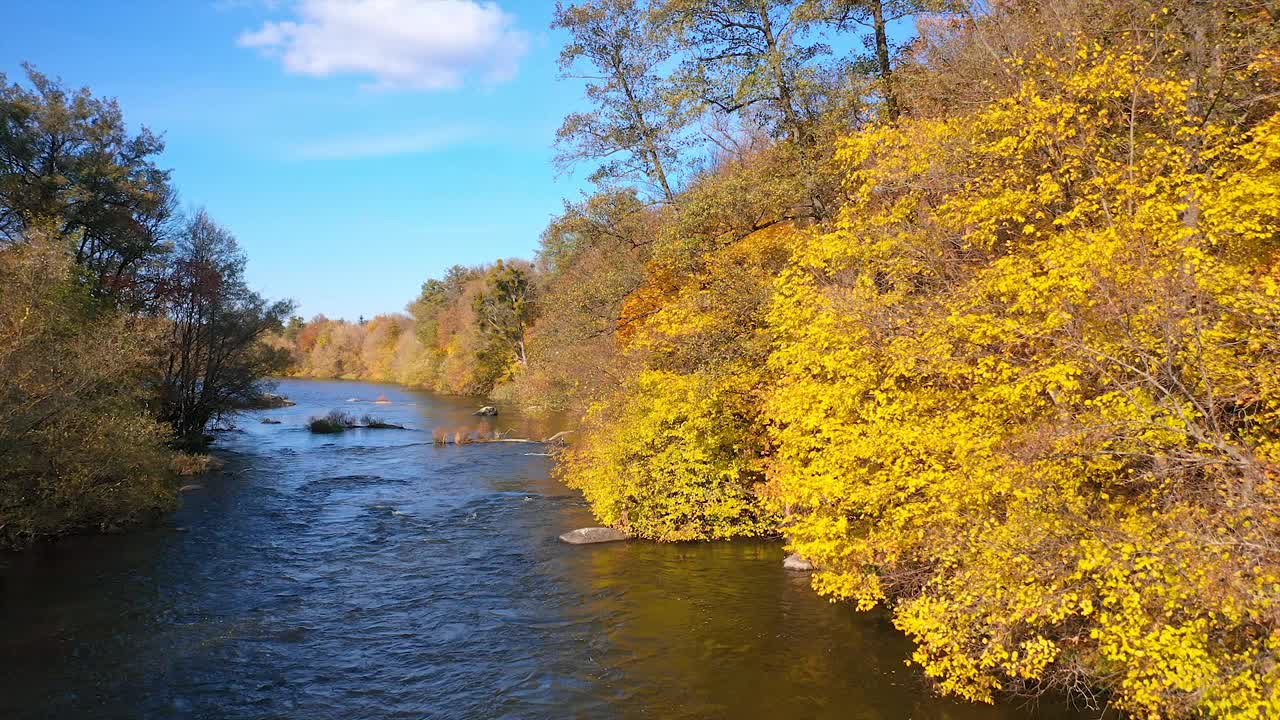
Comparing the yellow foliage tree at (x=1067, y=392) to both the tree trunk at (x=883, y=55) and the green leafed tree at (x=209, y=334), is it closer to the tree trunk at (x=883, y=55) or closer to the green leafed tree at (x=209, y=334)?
the tree trunk at (x=883, y=55)

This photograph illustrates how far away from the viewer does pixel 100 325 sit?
20141 mm

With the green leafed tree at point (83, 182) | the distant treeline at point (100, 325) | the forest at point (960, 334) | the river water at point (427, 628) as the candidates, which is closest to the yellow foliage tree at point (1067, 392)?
the forest at point (960, 334)

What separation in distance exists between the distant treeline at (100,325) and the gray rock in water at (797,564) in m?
15.6

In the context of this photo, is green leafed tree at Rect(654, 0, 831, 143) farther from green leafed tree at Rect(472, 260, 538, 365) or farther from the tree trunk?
green leafed tree at Rect(472, 260, 538, 365)

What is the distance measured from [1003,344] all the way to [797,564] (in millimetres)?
7505

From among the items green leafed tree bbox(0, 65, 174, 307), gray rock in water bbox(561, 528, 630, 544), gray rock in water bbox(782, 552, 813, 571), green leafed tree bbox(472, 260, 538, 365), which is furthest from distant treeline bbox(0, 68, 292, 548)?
green leafed tree bbox(472, 260, 538, 365)

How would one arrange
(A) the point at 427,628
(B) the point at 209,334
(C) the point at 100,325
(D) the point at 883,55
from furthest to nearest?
(B) the point at 209,334 < (C) the point at 100,325 < (D) the point at 883,55 < (A) the point at 427,628

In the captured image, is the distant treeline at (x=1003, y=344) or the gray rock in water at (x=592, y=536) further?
the gray rock in water at (x=592, y=536)

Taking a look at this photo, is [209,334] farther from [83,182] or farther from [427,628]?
Answer: [427,628]

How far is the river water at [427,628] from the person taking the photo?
10.3 m

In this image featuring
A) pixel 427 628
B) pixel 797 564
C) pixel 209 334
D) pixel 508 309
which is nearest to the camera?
pixel 427 628

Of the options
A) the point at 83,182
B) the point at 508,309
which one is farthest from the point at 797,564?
the point at 508,309

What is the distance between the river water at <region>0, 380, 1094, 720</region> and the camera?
33.7 ft

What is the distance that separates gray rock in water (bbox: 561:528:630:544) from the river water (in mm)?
425
